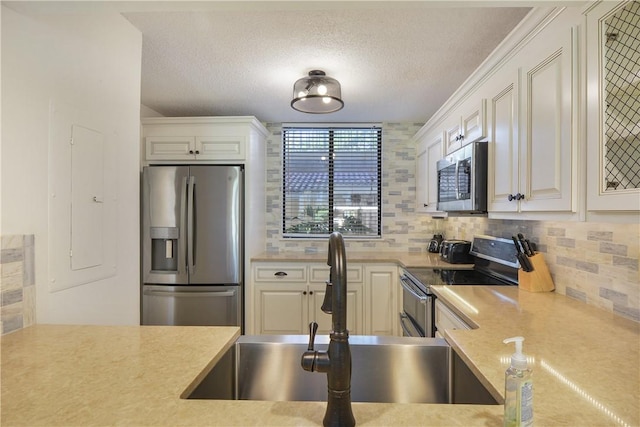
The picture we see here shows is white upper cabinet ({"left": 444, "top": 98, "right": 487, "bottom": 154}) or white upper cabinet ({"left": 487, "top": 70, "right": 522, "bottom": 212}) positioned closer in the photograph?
white upper cabinet ({"left": 487, "top": 70, "right": 522, "bottom": 212})

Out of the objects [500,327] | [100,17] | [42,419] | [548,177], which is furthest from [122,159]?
[548,177]

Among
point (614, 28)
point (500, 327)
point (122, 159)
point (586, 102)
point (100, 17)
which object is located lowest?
point (500, 327)

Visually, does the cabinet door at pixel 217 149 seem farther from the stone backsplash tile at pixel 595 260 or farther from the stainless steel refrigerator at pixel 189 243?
the stone backsplash tile at pixel 595 260

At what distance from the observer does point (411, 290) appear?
8.16ft

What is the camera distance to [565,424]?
628 millimetres

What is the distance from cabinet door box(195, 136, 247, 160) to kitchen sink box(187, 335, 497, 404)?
84.7 inches

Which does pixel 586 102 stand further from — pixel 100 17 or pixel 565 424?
pixel 100 17

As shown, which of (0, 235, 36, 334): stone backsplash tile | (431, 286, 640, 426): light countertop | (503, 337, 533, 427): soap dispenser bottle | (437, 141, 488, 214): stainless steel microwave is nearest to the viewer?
(503, 337, 533, 427): soap dispenser bottle

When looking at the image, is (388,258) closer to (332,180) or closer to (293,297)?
(293,297)

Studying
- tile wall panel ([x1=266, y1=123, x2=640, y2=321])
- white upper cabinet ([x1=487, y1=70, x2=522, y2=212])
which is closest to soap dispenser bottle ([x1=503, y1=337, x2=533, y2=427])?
tile wall panel ([x1=266, y1=123, x2=640, y2=321])

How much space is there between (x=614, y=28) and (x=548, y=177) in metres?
0.53

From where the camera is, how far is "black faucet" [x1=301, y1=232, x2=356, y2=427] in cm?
62

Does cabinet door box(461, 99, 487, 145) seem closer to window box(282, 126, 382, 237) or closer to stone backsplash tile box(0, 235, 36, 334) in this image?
window box(282, 126, 382, 237)

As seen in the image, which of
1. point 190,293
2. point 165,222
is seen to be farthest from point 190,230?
point 190,293
